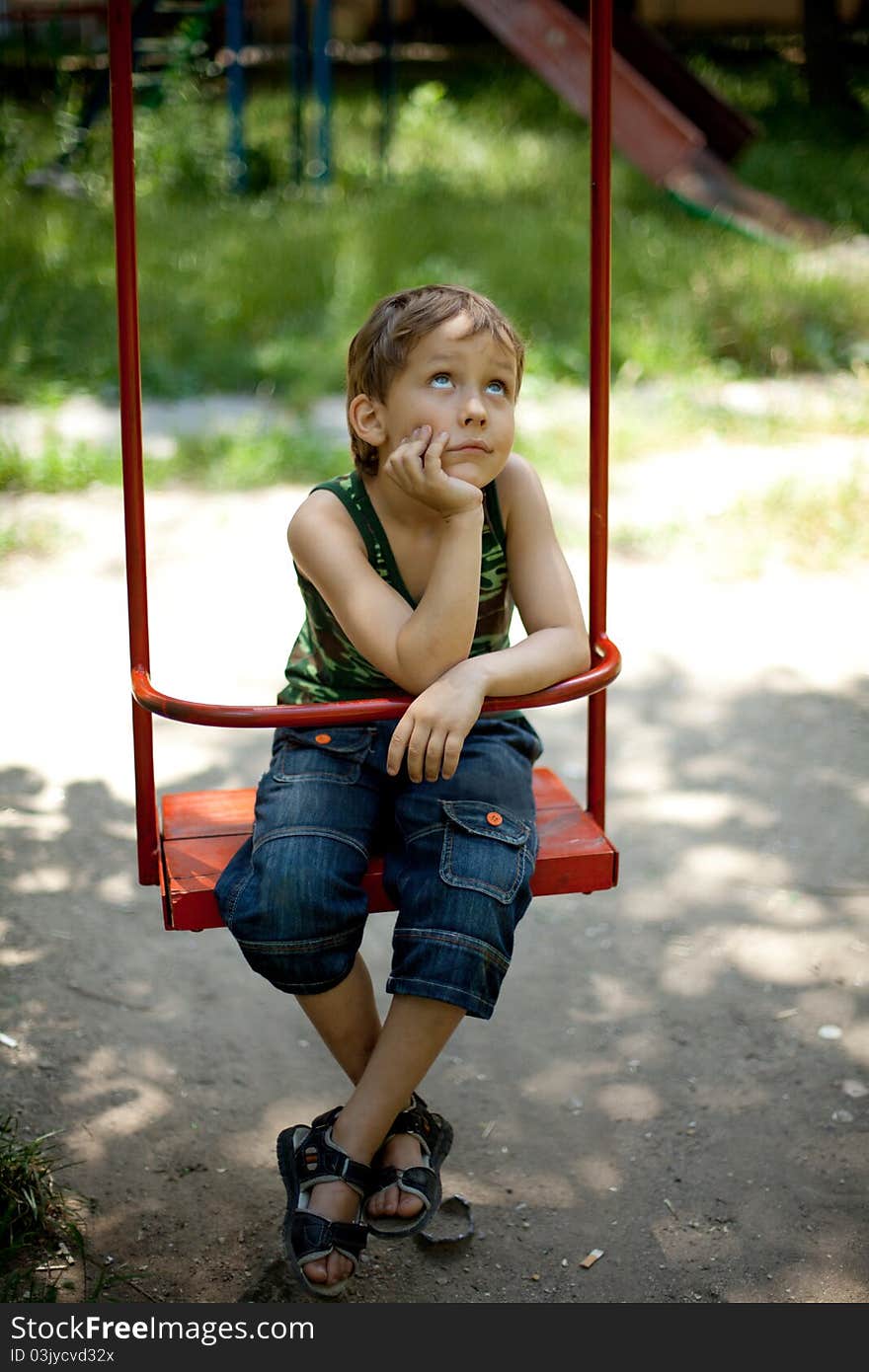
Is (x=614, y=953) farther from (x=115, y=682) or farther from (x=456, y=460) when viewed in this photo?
(x=115, y=682)

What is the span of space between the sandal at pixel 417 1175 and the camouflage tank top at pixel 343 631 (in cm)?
58

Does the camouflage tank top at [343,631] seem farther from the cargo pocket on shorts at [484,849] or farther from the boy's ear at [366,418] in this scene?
the cargo pocket on shorts at [484,849]

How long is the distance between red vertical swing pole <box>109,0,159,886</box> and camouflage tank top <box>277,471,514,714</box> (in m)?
0.24

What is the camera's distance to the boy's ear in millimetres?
2053

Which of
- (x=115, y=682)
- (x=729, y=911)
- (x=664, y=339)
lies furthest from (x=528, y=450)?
(x=729, y=911)

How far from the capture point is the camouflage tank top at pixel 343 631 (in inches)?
83.5

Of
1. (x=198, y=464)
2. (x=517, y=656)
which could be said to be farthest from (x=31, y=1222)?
(x=198, y=464)

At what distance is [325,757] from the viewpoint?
6.92ft

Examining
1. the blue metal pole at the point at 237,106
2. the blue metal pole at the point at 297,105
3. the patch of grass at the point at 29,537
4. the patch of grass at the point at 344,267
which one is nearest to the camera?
the patch of grass at the point at 29,537

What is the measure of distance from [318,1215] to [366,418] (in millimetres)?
1033

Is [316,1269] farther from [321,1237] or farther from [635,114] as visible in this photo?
[635,114]

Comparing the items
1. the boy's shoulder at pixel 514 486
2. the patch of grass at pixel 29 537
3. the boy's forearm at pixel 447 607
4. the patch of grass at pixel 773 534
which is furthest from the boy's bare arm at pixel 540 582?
the patch of grass at pixel 29 537

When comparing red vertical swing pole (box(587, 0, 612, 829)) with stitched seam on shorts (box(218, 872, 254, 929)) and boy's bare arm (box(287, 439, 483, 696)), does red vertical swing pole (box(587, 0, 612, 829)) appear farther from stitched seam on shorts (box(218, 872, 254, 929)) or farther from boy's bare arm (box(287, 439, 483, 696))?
stitched seam on shorts (box(218, 872, 254, 929))

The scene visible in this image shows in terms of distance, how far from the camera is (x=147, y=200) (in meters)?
8.91
